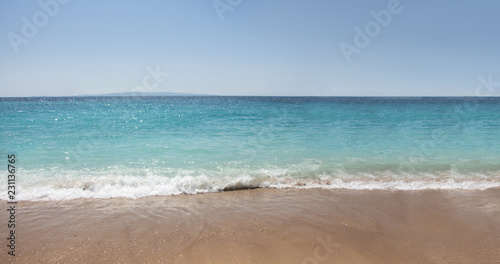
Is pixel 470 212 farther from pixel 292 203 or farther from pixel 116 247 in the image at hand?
pixel 116 247

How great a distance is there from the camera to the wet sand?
12.6 ft

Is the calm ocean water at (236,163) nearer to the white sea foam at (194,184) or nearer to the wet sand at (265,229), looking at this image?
the white sea foam at (194,184)

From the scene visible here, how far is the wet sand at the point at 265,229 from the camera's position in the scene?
151 inches

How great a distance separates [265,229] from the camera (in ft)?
15.0

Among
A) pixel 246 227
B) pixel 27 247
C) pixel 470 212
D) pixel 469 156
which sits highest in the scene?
pixel 469 156

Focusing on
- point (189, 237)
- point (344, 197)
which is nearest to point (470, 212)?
point (344, 197)

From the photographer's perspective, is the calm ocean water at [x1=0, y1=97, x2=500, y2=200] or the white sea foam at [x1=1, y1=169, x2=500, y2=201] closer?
the white sea foam at [x1=1, y1=169, x2=500, y2=201]

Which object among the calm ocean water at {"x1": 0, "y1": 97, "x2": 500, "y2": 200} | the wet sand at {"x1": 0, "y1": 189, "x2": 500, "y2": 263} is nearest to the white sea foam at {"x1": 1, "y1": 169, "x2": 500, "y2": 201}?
the calm ocean water at {"x1": 0, "y1": 97, "x2": 500, "y2": 200}

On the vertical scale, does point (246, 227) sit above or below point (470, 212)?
below

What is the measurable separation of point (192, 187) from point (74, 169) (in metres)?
4.89

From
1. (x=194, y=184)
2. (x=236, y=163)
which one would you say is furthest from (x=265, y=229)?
(x=236, y=163)

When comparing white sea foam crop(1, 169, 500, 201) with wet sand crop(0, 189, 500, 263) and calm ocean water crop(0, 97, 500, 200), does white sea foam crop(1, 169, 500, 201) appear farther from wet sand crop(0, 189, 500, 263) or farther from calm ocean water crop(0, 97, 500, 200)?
wet sand crop(0, 189, 500, 263)

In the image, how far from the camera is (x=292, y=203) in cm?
573

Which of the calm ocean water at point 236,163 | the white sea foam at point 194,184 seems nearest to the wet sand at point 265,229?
the white sea foam at point 194,184
